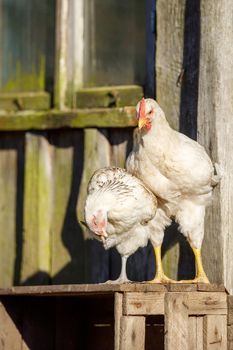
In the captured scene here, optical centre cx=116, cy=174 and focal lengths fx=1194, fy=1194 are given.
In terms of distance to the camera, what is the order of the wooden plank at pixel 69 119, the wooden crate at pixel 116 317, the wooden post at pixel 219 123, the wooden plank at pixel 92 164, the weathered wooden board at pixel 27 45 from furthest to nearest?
the weathered wooden board at pixel 27 45
the wooden plank at pixel 92 164
the wooden plank at pixel 69 119
the wooden post at pixel 219 123
the wooden crate at pixel 116 317

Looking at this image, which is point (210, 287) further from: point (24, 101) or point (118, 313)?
point (24, 101)

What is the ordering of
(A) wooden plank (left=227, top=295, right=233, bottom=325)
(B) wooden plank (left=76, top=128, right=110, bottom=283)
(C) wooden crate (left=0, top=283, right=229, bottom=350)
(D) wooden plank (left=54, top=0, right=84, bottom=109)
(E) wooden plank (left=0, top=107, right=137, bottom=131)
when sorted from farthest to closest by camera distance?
(D) wooden plank (left=54, top=0, right=84, bottom=109)
(B) wooden plank (left=76, top=128, right=110, bottom=283)
(E) wooden plank (left=0, top=107, right=137, bottom=131)
(A) wooden plank (left=227, top=295, right=233, bottom=325)
(C) wooden crate (left=0, top=283, right=229, bottom=350)

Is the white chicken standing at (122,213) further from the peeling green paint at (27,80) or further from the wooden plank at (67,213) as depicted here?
the peeling green paint at (27,80)

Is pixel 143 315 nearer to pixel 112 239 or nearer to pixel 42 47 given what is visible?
pixel 112 239

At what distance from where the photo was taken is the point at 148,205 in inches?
264

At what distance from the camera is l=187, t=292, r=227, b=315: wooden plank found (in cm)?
624

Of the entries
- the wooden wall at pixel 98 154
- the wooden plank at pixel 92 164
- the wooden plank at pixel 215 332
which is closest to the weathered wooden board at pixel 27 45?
the wooden wall at pixel 98 154

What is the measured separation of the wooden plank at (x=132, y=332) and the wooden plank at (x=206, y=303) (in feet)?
0.92

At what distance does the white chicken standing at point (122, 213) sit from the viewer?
6.69 meters

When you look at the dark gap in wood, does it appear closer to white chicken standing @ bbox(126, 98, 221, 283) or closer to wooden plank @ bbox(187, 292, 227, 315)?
white chicken standing @ bbox(126, 98, 221, 283)

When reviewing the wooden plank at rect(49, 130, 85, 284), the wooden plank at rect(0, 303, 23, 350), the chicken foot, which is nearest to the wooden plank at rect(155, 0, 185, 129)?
the wooden plank at rect(49, 130, 85, 284)

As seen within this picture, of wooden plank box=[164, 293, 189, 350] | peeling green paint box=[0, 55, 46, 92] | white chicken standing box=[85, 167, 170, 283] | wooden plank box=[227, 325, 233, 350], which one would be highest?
peeling green paint box=[0, 55, 46, 92]

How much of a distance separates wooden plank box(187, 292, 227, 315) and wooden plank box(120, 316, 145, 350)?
0.28 meters

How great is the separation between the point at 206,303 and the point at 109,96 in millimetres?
1884
